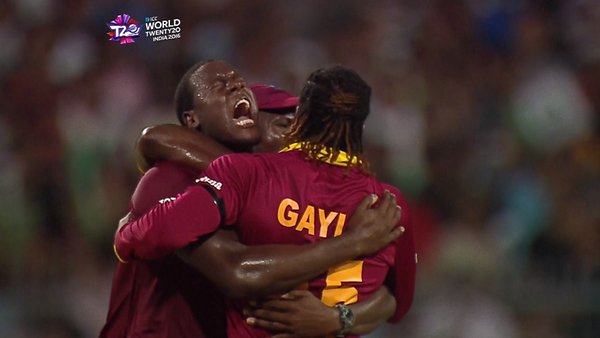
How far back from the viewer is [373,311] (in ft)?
9.53

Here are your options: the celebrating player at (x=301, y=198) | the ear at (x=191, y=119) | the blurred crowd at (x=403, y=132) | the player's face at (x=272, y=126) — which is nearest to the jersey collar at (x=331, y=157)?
the celebrating player at (x=301, y=198)

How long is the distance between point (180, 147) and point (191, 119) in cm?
25

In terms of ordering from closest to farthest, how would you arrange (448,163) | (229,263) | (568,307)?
1. (229,263)
2. (568,307)
3. (448,163)

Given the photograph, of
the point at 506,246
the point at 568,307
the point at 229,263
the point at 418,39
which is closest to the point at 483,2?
the point at 418,39

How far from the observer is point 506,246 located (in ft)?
17.7

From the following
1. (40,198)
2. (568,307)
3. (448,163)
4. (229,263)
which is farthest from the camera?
(40,198)

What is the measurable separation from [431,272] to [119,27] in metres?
2.75

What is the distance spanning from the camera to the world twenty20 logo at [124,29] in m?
6.25

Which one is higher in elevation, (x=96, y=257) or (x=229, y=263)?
(x=229, y=263)

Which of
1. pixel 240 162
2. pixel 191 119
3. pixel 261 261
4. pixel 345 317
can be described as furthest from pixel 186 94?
pixel 345 317

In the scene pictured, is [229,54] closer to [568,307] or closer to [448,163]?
[448,163]

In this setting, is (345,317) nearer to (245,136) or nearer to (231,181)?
(231,181)

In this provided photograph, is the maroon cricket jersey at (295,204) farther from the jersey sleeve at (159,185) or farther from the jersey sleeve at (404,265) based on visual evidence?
the jersey sleeve at (159,185)

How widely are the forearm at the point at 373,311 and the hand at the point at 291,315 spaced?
14 cm
